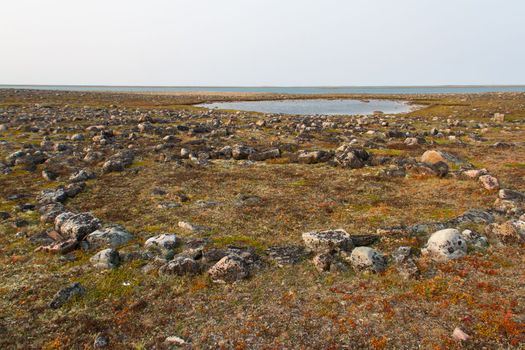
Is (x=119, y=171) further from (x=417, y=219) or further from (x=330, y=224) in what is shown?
(x=417, y=219)

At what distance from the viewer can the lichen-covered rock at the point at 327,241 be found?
47.2 ft

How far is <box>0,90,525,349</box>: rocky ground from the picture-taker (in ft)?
32.6

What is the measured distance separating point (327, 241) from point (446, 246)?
485 centimetres

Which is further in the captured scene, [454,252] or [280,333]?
[454,252]

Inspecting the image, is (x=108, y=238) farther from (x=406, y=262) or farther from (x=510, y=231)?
(x=510, y=231)

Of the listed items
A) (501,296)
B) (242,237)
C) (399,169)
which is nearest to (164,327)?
(242,237)

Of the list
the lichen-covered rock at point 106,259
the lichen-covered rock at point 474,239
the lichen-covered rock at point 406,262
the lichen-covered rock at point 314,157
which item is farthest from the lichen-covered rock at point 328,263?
the lichen-covered rock at point 314,157

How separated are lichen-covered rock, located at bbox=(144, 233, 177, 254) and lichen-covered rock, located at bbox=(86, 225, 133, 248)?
135 centimetres

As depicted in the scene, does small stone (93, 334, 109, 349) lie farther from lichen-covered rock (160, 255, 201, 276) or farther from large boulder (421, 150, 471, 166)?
large boulder (421, 150, 471, 166)

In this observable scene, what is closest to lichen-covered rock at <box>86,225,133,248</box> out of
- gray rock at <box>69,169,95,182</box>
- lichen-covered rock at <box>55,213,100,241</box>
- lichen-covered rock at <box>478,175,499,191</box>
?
lichen-covered rock at <box>55,213,100,241</box>

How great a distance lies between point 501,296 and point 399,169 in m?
17.3

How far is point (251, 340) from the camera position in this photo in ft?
31.4

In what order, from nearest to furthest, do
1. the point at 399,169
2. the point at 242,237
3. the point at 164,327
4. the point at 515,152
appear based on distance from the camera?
the point at 164,327 → the point at 242,237 → the point at 399,169 → the point at 515,152

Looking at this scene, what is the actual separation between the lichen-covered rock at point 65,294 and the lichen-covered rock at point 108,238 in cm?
331
